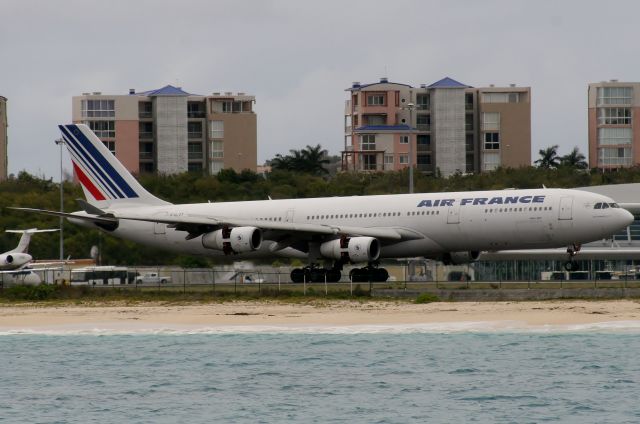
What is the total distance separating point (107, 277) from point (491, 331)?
118ft

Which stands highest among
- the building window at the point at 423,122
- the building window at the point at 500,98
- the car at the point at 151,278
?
the building window at the point at 500,98

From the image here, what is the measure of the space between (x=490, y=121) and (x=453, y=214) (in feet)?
358

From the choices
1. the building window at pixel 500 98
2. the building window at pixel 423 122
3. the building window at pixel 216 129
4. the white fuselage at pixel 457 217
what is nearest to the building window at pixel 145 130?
the building window at pixel 216 129

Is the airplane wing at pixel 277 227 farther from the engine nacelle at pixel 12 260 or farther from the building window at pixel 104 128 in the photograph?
the building window at pixel 104 128

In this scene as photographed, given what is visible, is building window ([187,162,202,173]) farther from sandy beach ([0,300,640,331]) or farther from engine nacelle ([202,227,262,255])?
sandy beach ([0,300,640,331])

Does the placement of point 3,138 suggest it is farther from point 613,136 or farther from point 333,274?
point 333,274

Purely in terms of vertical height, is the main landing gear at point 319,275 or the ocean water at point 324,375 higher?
the main landing gear at point 319,275

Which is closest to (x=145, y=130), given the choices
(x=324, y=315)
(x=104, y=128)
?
(x=104, y=128)

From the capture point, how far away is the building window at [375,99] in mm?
170375

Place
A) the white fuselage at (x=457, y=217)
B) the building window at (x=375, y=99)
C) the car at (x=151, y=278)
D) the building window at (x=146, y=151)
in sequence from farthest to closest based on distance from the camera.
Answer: the building window at (x=375, y=99) → the building window at (x=146, y=151) → the car at (x=151, y=278) → the white fuselage at (x=457, y=217)

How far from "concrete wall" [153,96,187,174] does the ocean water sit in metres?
114

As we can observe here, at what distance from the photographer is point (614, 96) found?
172750 mm

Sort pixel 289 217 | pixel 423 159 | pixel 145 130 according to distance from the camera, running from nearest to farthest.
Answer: pixel 289 217
pixel 145 130
pixel 423 159

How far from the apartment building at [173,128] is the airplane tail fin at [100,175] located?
283ft
